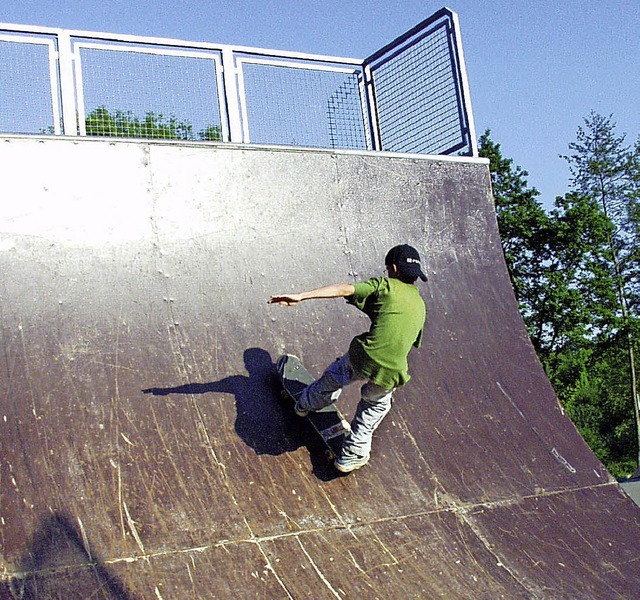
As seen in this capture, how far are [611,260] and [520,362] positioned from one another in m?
28.4

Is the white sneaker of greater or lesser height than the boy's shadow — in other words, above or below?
below

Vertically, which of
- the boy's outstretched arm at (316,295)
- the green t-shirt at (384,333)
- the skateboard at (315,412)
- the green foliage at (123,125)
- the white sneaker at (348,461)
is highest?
the green foliage at (123,125)

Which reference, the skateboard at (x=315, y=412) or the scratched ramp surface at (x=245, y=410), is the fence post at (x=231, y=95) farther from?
the skateboard at (x=315, y=412)

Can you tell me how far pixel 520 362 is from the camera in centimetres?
778

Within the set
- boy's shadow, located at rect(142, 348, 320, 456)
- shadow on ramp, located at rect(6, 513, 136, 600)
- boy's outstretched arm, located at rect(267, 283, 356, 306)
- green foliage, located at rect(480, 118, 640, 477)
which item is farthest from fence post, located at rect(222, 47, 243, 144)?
green foliage, located at rect(480, 118, 640, 477)

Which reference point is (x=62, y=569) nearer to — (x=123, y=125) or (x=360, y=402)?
(x=360, y=402)

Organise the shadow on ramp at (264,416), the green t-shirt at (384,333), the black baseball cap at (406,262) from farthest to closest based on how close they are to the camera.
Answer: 1. the shadow on ramp at (264,416)
2. the black baseball cap at (406,262)
3. the green t-shirt at (384,333)

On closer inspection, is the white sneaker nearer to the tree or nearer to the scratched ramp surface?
the scratched ramp surface

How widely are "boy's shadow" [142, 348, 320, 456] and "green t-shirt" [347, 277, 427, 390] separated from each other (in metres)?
0.86

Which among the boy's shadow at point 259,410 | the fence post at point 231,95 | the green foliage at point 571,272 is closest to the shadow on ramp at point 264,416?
the boy's shadow at point 259,410

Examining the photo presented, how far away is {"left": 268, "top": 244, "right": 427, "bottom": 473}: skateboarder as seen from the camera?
5562 millimetres

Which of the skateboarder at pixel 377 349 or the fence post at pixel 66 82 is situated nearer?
the skateboarder at pixel 377 349

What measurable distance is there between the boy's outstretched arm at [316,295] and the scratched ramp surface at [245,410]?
1.33 meters

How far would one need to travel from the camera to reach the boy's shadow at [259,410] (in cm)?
598
